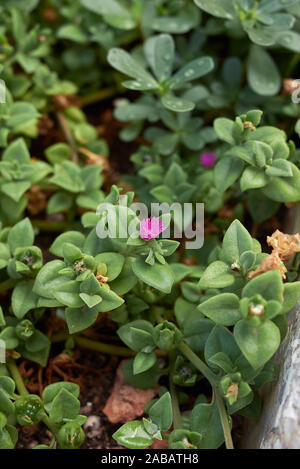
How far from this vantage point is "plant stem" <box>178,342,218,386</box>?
1312mm

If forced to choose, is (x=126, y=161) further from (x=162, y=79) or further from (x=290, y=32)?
(x=290, y=32)

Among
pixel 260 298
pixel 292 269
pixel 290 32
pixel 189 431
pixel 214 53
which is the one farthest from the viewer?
pixel 214 53

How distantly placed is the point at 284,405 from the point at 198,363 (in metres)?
0.24

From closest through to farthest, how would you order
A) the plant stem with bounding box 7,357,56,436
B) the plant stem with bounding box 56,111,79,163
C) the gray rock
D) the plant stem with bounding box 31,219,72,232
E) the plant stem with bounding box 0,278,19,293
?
the gray rock, the plant stem with bounding box 7,357,56,436, the plant stem with bounding box 0,278,19,293, the plant stem with bounding box 31,219,72,232, the plant stem with bounding box 56,111,79,163

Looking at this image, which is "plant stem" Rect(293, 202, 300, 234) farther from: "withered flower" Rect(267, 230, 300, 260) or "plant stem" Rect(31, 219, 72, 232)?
"plant stem" Rect(31, 219, 72, 232)

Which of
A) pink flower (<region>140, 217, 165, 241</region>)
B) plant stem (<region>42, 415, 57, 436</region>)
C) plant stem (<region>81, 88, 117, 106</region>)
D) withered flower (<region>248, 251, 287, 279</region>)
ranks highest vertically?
pink flower (<region>140, 217, 165, 241</region>)

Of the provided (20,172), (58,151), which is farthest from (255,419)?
(58,151)

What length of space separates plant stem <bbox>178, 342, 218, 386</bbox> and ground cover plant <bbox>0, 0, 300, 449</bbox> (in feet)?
0.03

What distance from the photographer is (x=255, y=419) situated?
1.34 meters

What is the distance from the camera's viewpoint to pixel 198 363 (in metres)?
1.36

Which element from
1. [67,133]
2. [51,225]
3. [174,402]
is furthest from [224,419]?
[67,133]

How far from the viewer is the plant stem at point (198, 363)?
131 cm

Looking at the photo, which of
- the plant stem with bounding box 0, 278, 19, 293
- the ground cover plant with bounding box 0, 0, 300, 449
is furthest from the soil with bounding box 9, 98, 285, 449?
the plant stem with bounding box 0, 278, 19, 293
